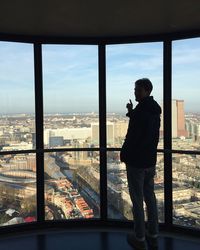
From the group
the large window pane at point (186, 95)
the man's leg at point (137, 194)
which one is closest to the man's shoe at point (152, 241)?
the man's leg at point (137, 194)

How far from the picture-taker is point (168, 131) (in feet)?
12.9

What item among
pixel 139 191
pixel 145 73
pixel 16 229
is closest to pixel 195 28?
pixel 145 73

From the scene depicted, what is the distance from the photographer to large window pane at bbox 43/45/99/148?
407cm

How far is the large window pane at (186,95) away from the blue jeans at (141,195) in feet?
Result: 3.03

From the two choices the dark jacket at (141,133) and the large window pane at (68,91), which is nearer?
the dark jacket at (141,133)

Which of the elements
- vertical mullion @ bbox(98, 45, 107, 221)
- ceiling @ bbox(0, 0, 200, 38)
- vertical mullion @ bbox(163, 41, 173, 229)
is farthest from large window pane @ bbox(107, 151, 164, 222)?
ceiling @ bbox(0, 0, 200, 38)

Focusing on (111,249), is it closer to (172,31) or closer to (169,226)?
(169,226)

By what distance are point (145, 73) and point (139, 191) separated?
63.9 inches

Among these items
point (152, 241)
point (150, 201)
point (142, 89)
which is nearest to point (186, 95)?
point (142, 89)

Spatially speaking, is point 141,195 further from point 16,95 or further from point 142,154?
point 16,95

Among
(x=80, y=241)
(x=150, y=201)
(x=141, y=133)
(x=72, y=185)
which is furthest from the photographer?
(x=72, y=185)

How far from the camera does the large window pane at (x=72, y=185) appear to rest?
413 centimetres

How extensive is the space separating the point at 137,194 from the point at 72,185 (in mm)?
1375

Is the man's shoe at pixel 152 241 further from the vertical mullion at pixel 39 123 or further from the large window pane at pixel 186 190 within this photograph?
the vertical mullion at pixel 39 123
